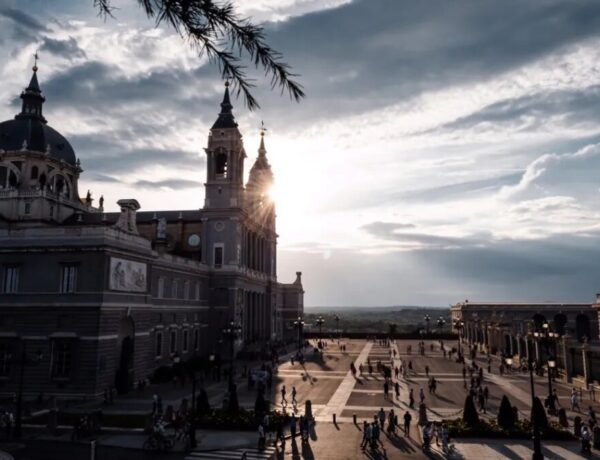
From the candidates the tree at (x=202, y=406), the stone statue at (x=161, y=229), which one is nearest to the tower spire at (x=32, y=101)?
the stone statue at (x=161, y=229)

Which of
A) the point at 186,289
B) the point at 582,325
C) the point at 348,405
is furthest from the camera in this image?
the point at 582,325

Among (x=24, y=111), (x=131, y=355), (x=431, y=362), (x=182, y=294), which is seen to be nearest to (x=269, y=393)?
(x=131, y=355)

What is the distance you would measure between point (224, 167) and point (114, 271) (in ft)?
120

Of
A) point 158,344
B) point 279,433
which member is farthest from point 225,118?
point 279,433

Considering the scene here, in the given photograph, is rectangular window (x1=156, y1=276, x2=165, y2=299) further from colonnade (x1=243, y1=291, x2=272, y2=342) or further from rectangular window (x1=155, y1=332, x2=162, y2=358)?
colonnade (x1=243, y1=291, x2=272, y2=342)

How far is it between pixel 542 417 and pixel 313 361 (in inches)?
1605

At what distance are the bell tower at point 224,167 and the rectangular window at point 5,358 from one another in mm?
36619

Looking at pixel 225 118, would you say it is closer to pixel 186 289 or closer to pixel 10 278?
pixel 186 289

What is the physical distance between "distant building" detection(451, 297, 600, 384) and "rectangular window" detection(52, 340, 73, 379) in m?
29.1

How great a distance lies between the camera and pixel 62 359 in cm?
3828

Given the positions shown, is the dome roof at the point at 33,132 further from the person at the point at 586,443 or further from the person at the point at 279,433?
the person at the point at 586,443

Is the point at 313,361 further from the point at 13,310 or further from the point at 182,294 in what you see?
the point at 13,310

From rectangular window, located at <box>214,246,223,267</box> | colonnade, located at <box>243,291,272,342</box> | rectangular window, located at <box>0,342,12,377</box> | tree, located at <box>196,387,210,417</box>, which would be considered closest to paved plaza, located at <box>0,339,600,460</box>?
tree, located at <box>196,387,210,417</box>

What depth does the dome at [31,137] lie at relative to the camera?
5784cm
